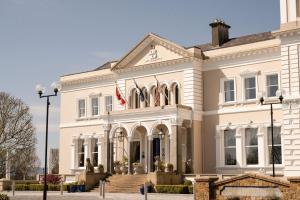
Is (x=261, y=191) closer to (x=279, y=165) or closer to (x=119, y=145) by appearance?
(x=279, y=165)

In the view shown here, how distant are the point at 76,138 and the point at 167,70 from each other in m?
11.6

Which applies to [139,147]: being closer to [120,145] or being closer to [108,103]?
[120,145]

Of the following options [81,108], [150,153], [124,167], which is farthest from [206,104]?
[81,108]

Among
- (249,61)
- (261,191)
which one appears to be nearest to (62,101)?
(249,61)

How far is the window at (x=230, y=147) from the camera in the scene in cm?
3708

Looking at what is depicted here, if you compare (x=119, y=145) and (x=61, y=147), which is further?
(x=61, y=147)

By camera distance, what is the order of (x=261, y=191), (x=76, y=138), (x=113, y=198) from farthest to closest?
(x=76, y=138) < (x=113, y=198) < (x=261, y=191)

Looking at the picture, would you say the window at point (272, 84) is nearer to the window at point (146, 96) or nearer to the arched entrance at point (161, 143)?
the arched entrance at point (161, 143)

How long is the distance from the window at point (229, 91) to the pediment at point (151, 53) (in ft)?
11.2

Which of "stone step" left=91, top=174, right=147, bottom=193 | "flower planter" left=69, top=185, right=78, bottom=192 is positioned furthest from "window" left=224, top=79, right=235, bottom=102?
"flower planter" left=69, top=185, right=78, bottom=192

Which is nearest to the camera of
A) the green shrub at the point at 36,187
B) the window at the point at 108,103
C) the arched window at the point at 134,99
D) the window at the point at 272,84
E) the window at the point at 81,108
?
the window at the point at 272,84

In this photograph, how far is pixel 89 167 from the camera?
129 feet

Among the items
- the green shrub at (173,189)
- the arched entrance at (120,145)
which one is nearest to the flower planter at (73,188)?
the arched entrance at (120,145)

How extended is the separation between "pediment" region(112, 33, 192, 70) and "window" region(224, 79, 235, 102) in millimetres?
3415
